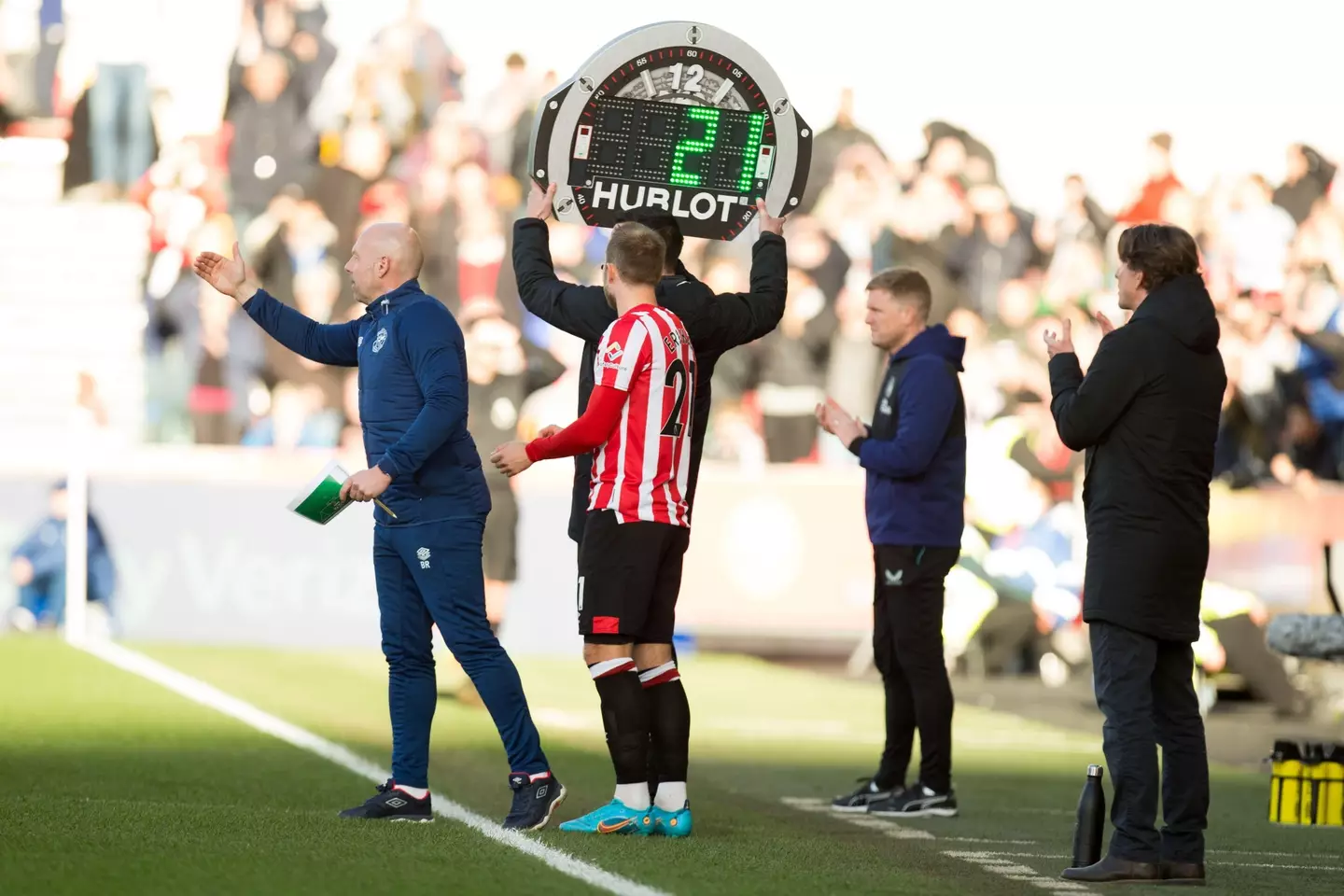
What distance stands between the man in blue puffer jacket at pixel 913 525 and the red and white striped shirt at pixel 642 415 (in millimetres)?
1759

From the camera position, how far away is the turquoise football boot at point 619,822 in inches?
289

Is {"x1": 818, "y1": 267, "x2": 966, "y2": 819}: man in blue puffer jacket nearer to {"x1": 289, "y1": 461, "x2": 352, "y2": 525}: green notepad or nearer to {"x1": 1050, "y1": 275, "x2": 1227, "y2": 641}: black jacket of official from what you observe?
{"x1": 1050, "y1": 275, "x2": 1227, "y2": 641}: black jacket of official

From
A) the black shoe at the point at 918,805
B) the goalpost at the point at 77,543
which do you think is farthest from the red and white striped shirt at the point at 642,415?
the goalpost at the point at 77,543

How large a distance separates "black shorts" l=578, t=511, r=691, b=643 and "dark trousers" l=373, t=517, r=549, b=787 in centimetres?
38

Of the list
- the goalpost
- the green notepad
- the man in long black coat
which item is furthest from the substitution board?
the goalpost

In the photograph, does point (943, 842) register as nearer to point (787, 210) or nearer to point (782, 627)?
point (787, 210)

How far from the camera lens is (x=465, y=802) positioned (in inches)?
330

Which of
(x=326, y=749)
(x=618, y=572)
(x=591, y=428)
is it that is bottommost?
(x=326, y=749)

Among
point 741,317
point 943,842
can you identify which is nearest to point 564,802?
point 943,842

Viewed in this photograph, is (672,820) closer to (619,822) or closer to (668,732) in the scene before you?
(619,822)

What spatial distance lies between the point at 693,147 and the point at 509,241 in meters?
9.90

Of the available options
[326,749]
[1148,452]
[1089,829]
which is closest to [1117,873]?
[1089,829]

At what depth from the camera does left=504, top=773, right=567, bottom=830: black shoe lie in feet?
24.3

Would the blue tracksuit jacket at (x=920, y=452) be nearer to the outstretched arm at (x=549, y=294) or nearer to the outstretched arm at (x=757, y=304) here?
the outstretched arm at (x=757, y=304)
